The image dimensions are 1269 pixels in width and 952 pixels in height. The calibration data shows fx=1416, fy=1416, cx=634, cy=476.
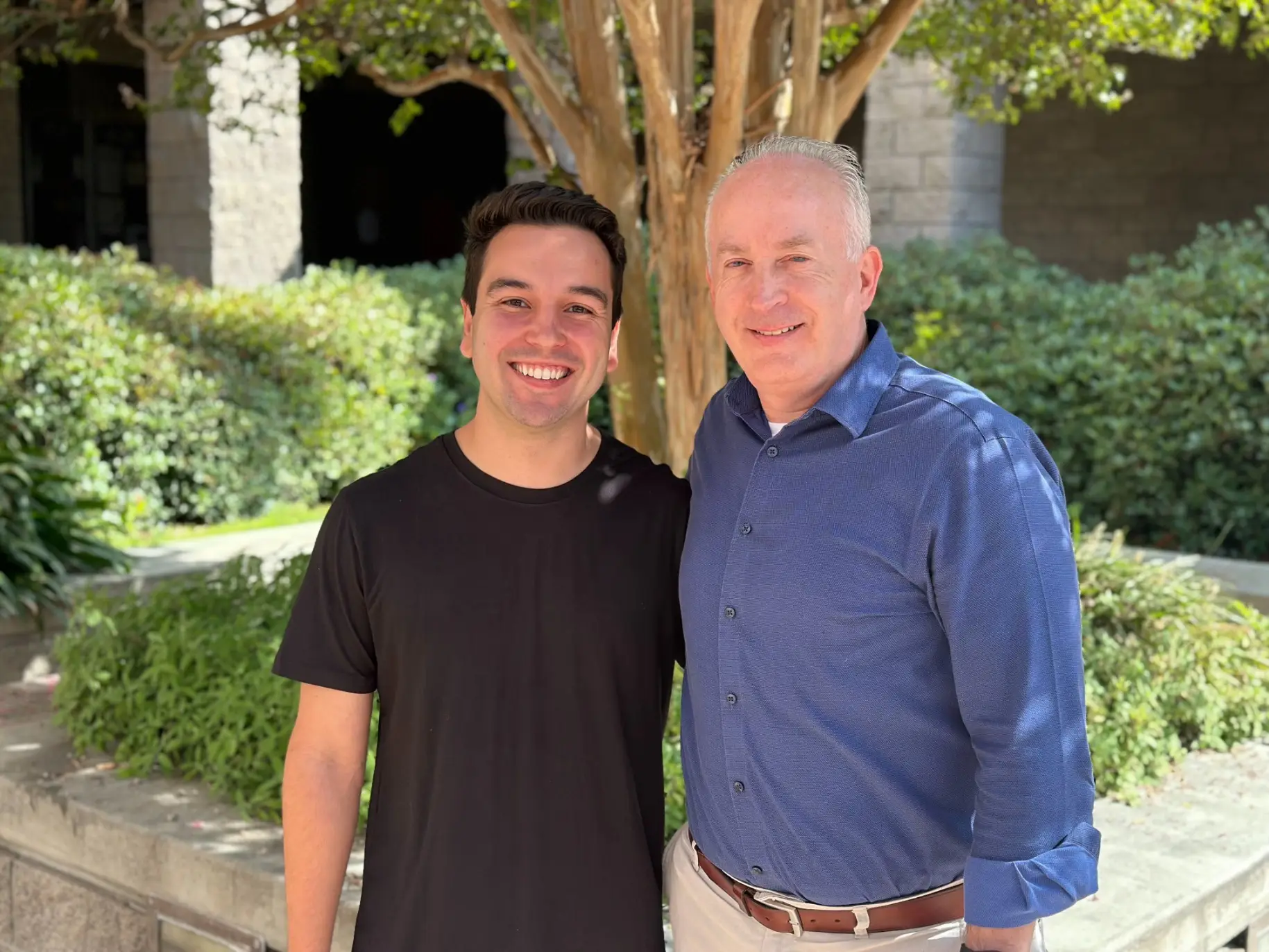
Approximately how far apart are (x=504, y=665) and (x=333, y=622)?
274mm

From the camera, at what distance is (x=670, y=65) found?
4078mm

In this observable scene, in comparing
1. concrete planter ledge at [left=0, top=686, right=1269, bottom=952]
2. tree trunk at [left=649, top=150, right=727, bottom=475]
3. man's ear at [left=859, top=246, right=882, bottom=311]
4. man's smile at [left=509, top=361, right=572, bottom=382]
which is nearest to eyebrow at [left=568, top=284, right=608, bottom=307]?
man's smile at [left=509, top=361, right=572, bottom=382]

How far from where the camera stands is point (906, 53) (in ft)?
21.1

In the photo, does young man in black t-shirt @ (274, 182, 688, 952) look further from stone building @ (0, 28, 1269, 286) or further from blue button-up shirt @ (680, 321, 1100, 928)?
stone building @ (0, 28, 1269, 286)

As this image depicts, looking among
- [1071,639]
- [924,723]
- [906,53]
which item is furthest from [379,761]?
[906,53]

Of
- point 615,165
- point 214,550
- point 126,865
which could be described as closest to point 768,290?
point 615,165

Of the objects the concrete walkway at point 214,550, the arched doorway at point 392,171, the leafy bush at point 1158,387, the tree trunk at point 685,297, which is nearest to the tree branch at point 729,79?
the tree trunk at point 685,297

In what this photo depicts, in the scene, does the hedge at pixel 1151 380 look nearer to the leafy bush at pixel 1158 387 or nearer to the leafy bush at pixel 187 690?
→ the leafy bush at pixel 1158 387

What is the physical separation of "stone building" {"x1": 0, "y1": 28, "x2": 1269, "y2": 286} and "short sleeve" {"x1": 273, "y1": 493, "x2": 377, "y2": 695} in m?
3.96

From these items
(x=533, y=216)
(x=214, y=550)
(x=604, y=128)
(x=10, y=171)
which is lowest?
(x=214, y=550)

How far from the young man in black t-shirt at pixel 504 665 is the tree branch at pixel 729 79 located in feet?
4.86

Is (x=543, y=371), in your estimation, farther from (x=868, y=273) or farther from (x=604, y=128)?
(x=604, y=128)

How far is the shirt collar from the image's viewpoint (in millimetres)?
1961

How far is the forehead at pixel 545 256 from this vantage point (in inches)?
89.6
